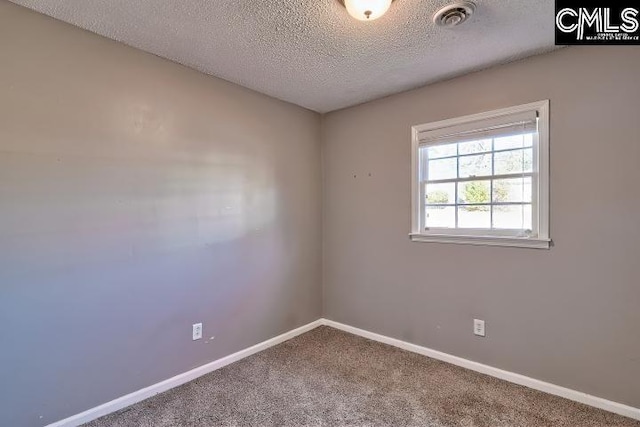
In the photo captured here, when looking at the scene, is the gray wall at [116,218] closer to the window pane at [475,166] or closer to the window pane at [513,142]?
→ the window pane at [475,166]

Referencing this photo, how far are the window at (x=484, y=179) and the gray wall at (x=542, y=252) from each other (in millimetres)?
74

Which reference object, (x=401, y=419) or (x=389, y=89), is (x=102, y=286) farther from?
(x=389, y=89)

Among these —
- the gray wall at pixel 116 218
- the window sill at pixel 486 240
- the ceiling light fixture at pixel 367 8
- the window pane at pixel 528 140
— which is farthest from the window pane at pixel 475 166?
the gray wall at pixel 116 218

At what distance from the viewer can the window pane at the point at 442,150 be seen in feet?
8.54

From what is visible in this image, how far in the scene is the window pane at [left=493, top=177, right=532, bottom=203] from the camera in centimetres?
224

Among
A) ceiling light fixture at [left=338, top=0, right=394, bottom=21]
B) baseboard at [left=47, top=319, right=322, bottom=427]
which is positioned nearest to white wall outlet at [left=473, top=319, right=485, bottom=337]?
baseboard at [left=47, top=319, right=322, bottom=427]

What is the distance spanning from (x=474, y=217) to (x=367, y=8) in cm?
169

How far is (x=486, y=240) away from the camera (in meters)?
2.39

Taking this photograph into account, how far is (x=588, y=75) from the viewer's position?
198 centimetres

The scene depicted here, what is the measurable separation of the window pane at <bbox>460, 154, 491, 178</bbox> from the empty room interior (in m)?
0.01

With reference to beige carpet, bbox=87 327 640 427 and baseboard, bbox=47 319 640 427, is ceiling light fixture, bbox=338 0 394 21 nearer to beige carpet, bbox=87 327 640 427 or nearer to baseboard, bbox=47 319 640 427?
beige carpet, bbox=87 327 640 427

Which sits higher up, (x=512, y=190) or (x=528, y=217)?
(x=512, y=190)

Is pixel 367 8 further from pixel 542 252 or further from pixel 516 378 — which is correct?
pixel 516 378

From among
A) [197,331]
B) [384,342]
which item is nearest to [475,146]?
[384,342]
